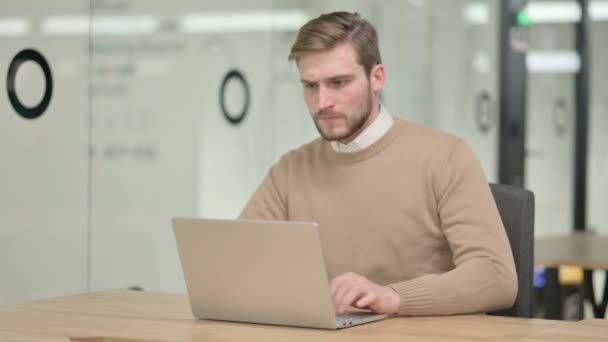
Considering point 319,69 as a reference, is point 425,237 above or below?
below

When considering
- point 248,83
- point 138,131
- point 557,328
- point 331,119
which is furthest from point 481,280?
point 248,83

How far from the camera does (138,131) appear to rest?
4.18 m

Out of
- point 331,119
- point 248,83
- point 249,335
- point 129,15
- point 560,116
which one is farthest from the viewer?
point 560,116

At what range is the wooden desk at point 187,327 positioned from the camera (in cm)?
230

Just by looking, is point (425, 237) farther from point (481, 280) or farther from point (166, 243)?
point (166, 243)

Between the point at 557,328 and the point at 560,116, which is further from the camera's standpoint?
the point at 560,116

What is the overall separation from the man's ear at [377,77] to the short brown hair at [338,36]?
16mm

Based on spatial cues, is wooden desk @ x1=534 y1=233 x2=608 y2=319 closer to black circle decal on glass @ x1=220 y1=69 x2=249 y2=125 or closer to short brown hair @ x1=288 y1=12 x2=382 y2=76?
black circle decal on glass @ x1=220 y1=69 x2=249 y2=125

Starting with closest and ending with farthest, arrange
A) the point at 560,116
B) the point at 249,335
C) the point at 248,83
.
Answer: the point at 249,335
the point at 248,83
the point at 560,116

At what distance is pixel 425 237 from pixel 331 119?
36cm

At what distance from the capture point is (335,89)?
9.28 feet

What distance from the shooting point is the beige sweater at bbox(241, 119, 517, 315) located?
2783 mm

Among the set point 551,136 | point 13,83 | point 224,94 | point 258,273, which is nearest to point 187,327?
point 258,273

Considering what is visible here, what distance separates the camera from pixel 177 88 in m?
4.37
